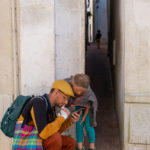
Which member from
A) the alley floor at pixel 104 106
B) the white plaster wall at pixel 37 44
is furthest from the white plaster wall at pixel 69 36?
the alley floor at pixel 104 106

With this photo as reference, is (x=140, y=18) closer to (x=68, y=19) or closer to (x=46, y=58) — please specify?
(x=68, y=19)

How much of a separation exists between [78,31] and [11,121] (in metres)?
2.44

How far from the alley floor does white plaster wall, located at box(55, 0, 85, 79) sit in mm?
1462

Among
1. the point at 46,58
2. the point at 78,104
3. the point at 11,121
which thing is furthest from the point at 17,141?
the point at 46,58

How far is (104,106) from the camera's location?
687 centimetres

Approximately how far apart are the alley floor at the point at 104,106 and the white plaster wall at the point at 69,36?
57.6 inches

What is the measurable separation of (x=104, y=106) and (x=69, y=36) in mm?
2506

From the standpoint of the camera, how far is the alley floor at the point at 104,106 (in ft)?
17.4

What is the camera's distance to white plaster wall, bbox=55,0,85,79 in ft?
A: 16.4

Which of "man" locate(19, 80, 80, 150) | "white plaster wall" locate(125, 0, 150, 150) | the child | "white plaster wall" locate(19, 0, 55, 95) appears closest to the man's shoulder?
"man" locate(19, 80, 80, 150)

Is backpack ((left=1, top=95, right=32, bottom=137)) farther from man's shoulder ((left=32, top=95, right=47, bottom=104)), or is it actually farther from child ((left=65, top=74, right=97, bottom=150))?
child ((left=65, top=74, right=97, bottom=150))

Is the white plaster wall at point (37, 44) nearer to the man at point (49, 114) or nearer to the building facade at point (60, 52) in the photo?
the building facade at point (60, 52)

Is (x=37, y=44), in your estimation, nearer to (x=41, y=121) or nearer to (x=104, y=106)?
(x=41, y=121)

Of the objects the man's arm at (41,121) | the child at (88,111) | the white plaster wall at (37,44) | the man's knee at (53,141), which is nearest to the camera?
the man's arm at (41,121)
